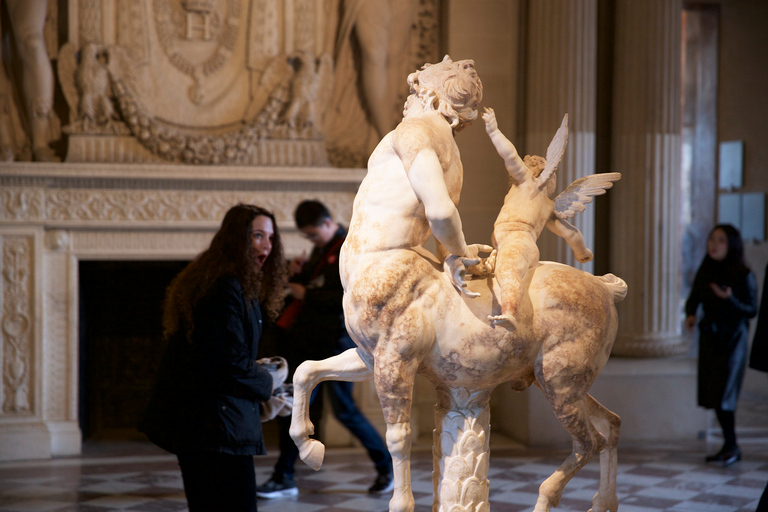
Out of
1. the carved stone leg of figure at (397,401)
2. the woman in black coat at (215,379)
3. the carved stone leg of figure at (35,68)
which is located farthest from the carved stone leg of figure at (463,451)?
the carved stone leg of figure at (35,68)

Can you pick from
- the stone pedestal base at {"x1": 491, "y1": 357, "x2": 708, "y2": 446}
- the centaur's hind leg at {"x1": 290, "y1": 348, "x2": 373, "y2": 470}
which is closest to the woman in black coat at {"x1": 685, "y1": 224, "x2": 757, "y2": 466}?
the stone pedestal base at {"x1": 491, "y1": 357, "x2": 708, "y2": 446}

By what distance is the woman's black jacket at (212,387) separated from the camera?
3227 millimetres

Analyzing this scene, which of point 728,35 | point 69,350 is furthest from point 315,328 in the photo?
point 728,35

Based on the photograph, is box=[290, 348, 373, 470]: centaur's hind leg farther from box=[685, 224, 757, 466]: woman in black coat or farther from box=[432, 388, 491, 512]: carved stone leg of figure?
box=[685, 224, 757, 466]: woman in black coat

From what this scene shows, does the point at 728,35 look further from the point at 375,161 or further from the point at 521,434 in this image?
the point at 375,161

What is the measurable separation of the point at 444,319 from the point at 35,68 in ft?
16.2

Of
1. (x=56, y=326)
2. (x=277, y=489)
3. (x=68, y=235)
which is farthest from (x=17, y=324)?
(x=277, y=489)

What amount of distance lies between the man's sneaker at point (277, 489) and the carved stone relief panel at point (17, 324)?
226 centimetres

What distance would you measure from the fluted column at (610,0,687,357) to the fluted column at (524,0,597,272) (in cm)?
45

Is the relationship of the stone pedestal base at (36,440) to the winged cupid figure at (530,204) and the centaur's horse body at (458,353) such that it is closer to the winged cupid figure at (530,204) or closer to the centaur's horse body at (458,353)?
the centaur's horse body at (458,353)

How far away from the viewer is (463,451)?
8.38 feet

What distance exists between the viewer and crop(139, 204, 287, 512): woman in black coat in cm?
323

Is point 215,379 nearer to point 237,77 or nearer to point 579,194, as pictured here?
point 579,194

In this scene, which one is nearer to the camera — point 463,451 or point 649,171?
point 463,451
